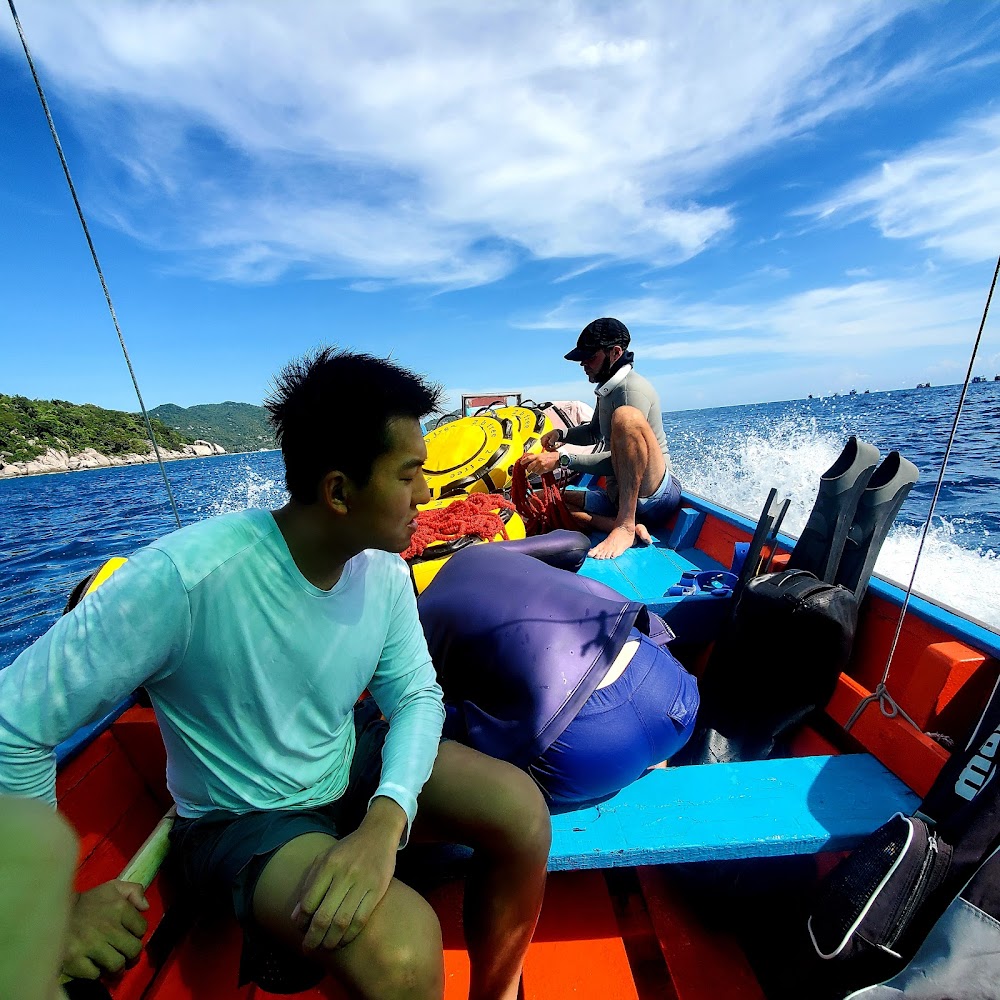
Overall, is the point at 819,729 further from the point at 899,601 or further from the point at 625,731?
the point at 625,731

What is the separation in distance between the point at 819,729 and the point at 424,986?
1.56 m

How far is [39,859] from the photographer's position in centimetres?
34

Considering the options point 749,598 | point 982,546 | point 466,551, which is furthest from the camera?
point 982,546

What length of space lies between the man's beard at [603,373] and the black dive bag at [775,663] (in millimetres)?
2343

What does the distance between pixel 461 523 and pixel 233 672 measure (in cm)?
225

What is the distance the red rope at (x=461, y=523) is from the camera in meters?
3.14

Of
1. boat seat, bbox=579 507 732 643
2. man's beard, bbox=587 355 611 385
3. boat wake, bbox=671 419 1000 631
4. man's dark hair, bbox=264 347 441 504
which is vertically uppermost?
man's beard, bbox=587 355 611 385

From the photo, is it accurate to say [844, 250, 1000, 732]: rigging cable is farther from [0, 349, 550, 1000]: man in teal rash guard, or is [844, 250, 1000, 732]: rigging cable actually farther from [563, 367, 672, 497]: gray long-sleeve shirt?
[563, 367, 672, 497]: gray long-sleeve shirt

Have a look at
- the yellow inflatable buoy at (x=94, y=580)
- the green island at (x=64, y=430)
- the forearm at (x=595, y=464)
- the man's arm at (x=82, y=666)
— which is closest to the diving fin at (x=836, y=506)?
the forearm at (x=595, y=464)

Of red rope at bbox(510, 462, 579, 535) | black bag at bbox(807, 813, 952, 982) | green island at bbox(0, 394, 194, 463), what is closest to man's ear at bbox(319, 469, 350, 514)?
black bag at bbox(807, 813, 952, 982)

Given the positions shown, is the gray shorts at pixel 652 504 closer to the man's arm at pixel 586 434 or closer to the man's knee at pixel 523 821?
the man's arm at pixel 586 434

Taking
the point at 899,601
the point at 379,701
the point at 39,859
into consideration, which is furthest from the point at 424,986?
Result: the point at 899,601

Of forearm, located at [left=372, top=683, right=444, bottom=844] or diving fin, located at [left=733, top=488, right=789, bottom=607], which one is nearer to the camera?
forearm, located at [left=372, top=683, right=444, bottom=844]

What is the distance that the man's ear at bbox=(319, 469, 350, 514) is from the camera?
1.08 metres
